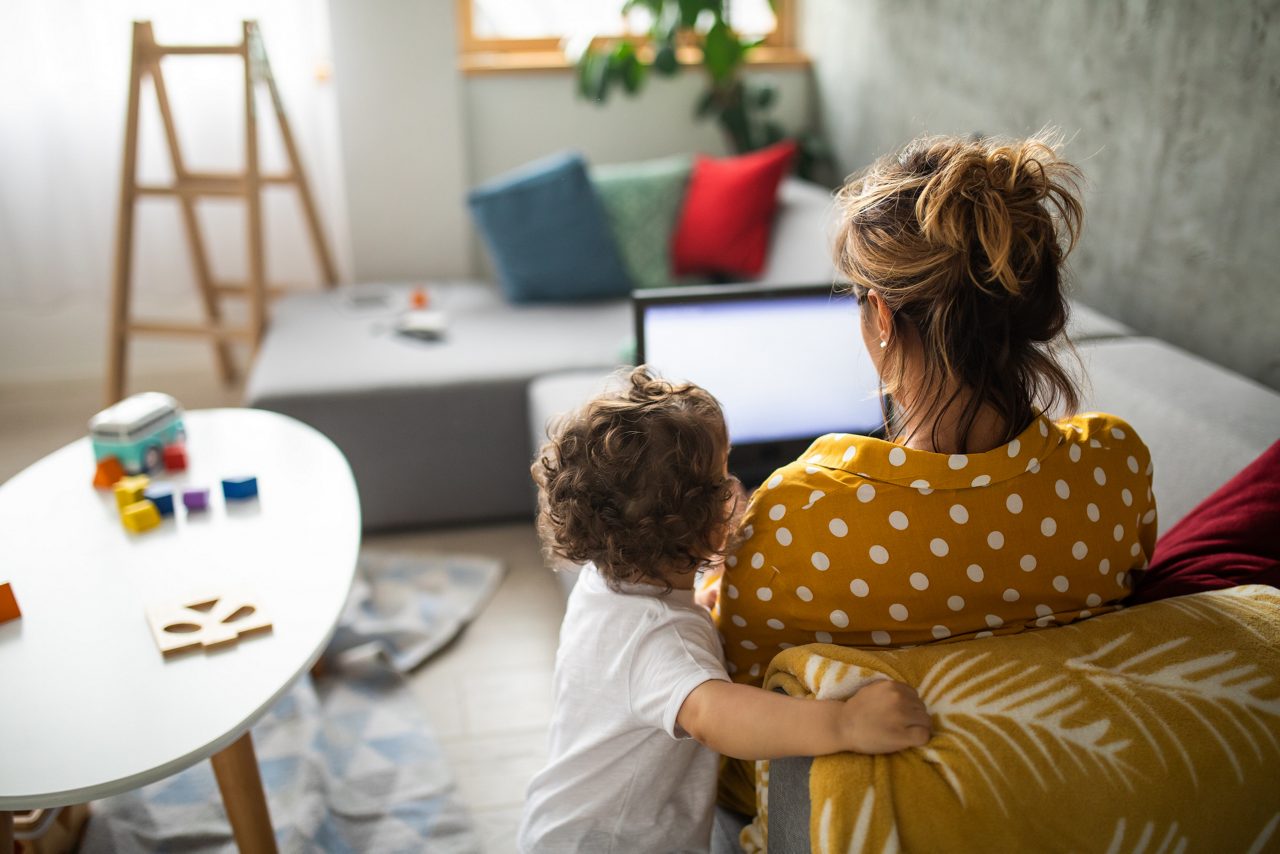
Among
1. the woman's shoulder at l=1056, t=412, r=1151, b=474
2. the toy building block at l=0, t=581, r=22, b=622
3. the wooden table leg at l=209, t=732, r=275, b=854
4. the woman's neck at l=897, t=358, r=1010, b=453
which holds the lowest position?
the wooden table leg at l=209, t=732, r=275, b=854

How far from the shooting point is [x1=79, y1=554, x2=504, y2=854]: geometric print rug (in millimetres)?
1533

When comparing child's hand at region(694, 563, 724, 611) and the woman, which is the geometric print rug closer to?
child's hand at region(694, 563, 724, 611)

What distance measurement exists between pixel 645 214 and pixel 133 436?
166 cm

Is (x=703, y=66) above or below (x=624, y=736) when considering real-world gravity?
above

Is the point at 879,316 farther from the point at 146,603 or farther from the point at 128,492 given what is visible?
the point at 128,492

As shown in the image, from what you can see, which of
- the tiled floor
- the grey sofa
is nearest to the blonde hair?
the tiled floor

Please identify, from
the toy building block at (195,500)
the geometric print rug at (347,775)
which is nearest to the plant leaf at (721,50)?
the geometric print rug at (347,775)

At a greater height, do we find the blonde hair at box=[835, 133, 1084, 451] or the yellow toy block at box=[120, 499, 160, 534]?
the blonde hair at box=[835, 133, 1084, 451]

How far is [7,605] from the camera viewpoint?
1.26 m

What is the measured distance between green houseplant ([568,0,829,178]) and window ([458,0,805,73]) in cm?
8

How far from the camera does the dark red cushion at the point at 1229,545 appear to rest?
3.36ft

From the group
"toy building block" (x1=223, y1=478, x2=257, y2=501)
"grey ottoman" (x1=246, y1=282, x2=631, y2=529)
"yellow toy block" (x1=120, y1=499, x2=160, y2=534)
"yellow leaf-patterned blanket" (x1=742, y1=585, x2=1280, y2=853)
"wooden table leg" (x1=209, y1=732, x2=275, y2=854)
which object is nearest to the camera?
"yellow leaf-patterned blanket" (x1=742, y1=585, x2=1280, y2=853)

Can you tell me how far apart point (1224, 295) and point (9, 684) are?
1907 millimetres

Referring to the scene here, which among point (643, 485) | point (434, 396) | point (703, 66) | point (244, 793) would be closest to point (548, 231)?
point (434, 396)
